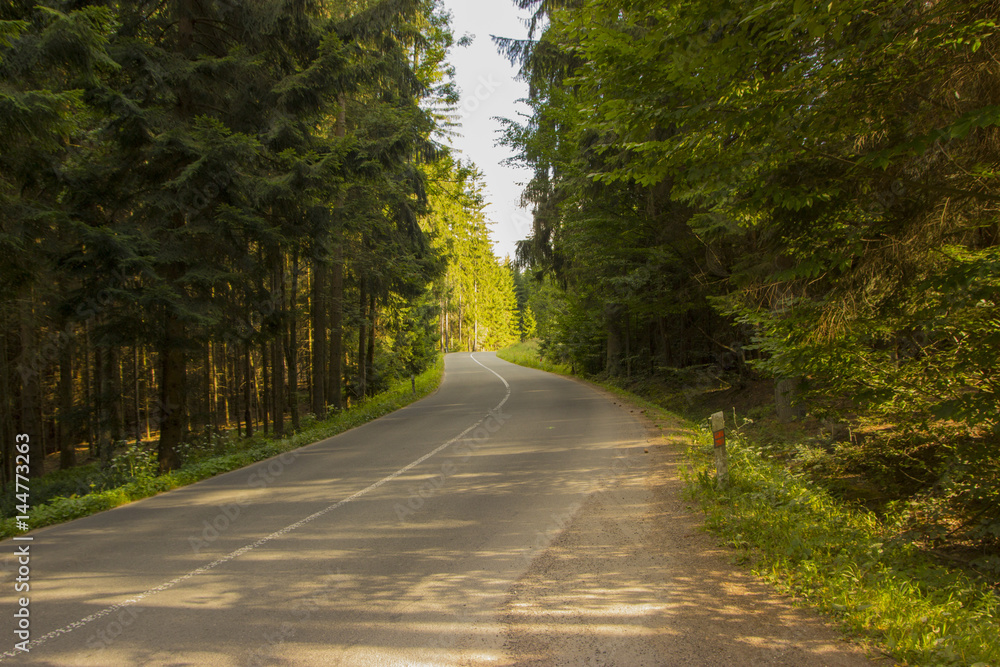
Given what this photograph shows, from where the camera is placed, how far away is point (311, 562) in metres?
5.47

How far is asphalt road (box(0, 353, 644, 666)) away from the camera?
3.96 meters

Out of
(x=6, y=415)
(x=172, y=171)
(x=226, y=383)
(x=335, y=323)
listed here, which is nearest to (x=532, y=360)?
(x=226, y=383)

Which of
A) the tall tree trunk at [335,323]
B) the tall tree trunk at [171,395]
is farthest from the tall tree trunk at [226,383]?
the tall tree trunk at [171,395]

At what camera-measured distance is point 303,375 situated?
136ft

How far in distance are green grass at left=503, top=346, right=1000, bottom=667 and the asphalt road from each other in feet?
6.79

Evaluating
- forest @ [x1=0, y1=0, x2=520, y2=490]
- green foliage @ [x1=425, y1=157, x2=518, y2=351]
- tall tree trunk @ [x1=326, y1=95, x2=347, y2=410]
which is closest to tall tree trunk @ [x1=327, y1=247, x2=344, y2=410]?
tall tree trunk @ [x1=326, y1=95, x2=347, y2=410]

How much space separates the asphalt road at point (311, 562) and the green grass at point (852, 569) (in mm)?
2071

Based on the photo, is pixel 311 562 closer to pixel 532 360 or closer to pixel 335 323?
pixel 335 323

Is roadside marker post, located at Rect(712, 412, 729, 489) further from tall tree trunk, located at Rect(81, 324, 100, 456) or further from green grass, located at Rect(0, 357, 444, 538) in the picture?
tall tree trunk, located at Rect(81, 324, 100, 456)

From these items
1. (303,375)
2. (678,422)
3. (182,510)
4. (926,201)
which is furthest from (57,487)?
(303,375)

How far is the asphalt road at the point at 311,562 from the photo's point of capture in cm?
396

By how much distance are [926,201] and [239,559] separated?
8.08 metres

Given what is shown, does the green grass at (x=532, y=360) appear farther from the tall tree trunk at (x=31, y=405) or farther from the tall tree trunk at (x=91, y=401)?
the tall tree trunk at (x=31, y=405)

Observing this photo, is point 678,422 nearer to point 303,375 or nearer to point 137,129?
point 137,129
